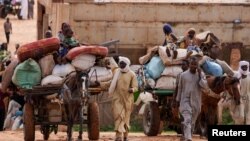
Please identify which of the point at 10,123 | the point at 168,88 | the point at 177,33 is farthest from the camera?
the point at 177,33

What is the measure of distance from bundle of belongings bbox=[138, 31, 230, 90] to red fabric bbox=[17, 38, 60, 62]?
258cm

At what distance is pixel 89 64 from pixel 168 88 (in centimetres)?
236

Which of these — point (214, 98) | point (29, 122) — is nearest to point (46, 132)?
point (29, 122)

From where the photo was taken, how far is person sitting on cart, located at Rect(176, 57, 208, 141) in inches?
744

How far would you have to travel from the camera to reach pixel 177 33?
30375 mm

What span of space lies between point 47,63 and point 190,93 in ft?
9.16

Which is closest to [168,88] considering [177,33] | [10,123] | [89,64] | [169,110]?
[169,110]

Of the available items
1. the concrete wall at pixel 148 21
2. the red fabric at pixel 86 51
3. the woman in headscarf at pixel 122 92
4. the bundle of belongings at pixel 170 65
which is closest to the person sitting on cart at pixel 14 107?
the bundle of belongings at pixel 170 65

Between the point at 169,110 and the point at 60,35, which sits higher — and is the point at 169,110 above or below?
below

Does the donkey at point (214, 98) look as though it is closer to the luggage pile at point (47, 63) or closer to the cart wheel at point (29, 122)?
the luggage pile at point (47, 63)

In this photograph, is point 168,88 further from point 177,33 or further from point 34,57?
point 177,33

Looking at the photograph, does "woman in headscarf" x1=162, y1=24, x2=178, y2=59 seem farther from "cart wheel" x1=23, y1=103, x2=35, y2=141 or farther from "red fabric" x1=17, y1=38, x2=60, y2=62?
"cart wheel" x1=23, y1=103, x2=35, y2=141

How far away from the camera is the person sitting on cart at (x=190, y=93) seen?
62.0 ft

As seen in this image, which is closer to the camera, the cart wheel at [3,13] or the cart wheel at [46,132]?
the cart wheel at [46,132]
